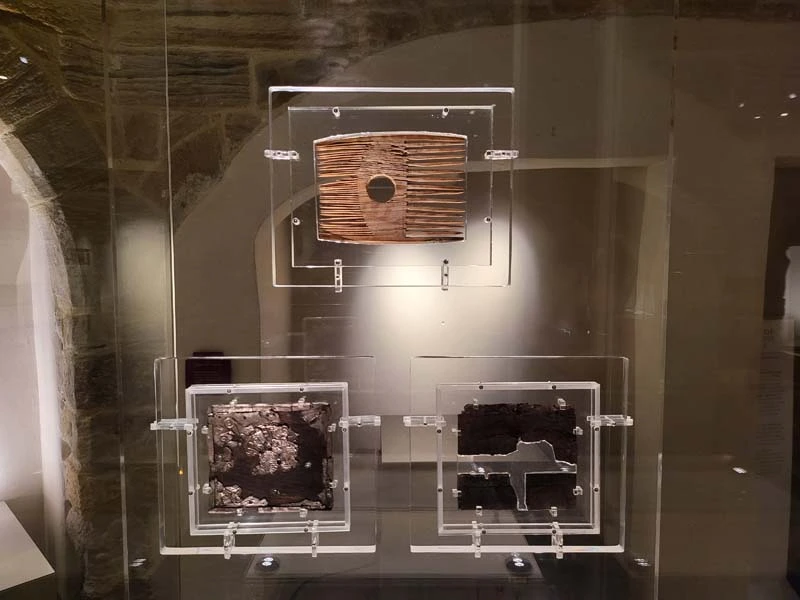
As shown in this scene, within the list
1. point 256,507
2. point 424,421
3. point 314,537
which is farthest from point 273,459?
point 424,421

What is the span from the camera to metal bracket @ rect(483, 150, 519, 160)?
1.77 metres

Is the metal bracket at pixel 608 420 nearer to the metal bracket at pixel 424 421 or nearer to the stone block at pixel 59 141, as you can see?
the metal bracket at pixel 424 421

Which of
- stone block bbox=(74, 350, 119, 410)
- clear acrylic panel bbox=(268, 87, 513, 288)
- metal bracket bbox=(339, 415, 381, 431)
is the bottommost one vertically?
metal bracket bbox=(339, 415, 381, 431)

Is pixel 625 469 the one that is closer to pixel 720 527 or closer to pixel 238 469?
pixel 720 527

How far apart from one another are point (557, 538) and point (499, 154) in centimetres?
127

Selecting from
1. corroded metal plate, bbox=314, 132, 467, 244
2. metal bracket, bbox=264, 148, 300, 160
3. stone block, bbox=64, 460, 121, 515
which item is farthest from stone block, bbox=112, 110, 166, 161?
stone block, bbox=64, 460, 121, 515

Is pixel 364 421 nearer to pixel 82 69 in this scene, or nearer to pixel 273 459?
pixel 273 459

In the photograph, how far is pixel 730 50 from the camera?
183 cm

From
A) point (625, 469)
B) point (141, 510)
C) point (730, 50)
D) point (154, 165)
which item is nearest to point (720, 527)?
point (625, 469)

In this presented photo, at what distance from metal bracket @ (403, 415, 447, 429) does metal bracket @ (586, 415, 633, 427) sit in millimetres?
482

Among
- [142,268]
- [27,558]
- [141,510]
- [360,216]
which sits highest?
[360,216]

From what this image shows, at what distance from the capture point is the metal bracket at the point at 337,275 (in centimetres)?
179

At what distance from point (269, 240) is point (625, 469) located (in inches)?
57.6

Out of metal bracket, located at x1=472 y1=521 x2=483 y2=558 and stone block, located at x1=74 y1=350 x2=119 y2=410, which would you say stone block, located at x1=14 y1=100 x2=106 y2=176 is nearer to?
stone block, located at x1=74 y1=350 x2=119 y2=410
